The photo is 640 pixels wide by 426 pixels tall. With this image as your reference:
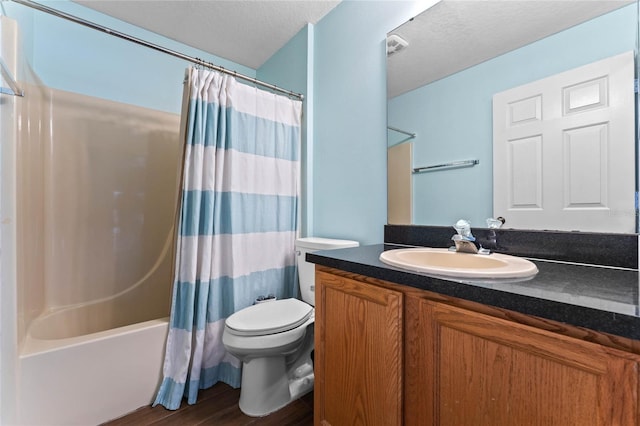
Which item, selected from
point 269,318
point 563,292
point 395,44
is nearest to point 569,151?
point 563,292

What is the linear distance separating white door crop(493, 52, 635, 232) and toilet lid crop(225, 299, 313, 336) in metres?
1.04

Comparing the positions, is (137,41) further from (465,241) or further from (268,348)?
(465,241)

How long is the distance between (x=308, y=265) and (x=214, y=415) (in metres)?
0.88

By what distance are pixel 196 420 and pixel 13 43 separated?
183 centimetres

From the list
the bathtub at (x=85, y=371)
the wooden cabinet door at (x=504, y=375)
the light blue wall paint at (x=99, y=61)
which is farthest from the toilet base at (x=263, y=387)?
the light blue wall paint at (x=99, y=61)

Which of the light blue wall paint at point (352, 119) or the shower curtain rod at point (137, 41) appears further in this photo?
the light blue wall paint at point (352, 119)

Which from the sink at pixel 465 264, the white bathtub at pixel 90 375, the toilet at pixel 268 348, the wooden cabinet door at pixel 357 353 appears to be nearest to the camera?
the sink at pixel 465 264

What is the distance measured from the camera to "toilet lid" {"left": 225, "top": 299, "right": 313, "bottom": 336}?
125cm

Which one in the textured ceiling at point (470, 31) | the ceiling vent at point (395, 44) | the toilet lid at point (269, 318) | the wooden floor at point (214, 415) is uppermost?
the ceiling vent at point (395, 44)

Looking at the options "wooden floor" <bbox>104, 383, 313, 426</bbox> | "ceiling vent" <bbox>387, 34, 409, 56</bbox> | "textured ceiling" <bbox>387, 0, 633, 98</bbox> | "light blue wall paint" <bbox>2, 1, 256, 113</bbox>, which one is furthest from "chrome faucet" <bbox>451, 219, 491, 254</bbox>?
"light blue wall paint" <bbox>2, 1, 256, 113</bbox>

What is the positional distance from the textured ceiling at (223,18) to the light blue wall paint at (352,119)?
8.3 inches

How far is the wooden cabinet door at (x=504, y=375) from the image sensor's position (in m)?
0.48

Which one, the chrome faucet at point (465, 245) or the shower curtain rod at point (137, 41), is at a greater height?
the shower curtain rod at point (137, 41)

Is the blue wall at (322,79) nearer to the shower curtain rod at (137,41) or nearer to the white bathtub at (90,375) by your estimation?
the shower curtain rod at (137,41)
